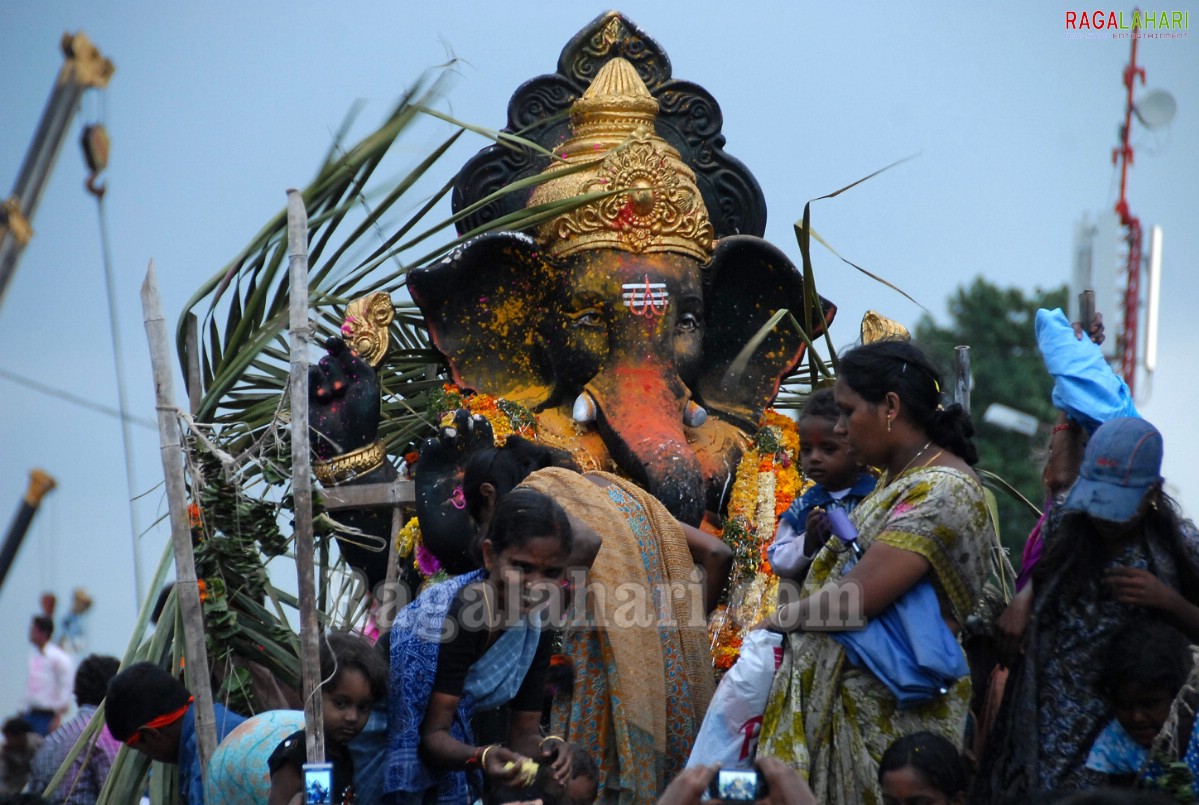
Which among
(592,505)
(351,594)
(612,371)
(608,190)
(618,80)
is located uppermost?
(618,80)

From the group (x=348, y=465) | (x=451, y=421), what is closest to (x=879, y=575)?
(x=451, y=421)

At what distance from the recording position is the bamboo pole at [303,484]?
11.6 ft

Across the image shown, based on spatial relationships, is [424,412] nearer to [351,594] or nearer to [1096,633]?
[351,594]

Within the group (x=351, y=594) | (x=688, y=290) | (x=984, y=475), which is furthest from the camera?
(x=688, y=290)

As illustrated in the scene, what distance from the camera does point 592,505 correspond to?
198 inches

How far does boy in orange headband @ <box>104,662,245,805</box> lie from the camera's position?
4180 millimetres

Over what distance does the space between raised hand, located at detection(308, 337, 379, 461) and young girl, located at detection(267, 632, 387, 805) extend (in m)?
1.83

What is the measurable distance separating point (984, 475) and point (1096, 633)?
2.30 metres

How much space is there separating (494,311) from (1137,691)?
3.60m

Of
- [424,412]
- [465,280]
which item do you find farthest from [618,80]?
[424,412]

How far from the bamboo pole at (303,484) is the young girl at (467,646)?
0.20 m

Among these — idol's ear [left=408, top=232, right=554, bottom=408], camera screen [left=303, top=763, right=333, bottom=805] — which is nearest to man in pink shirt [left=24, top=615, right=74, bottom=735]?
idol's ear [left=408, top=232, right=554, bottom=408]

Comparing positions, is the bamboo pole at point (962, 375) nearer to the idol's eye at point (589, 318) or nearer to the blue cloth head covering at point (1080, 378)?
the blue cloth head covering at point (1080, 378)

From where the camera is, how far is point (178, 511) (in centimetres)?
417
